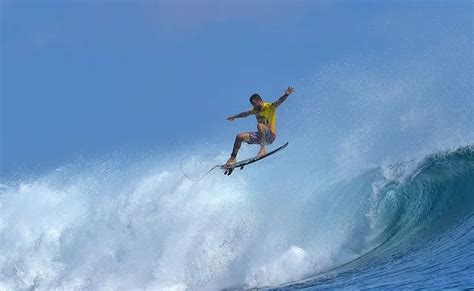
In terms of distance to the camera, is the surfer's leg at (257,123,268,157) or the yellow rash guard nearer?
the surfer's leg at (257,123,268,157)

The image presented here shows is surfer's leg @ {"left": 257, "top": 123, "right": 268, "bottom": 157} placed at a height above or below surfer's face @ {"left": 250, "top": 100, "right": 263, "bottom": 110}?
below

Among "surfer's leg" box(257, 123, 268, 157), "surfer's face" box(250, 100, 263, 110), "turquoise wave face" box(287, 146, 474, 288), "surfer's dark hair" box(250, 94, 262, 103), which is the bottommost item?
"turquoise wave face" box(287, 146, 474, 288)

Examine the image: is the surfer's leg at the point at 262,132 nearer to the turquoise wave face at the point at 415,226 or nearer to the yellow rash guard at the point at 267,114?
the yellow rash guard at the point at 267,114

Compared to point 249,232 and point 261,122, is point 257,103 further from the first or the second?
point 249,232

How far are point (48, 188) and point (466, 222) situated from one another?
1137 centimetres

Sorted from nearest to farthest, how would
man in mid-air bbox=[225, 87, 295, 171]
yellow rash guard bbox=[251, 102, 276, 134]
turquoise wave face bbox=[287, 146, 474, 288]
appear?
turquoise wave face bbox=[287, 146, 474, 288]
man in mid-air bbox=[225, 87, 295, 171]
yellow rash guard bbox=[251, 102, 276, 134]

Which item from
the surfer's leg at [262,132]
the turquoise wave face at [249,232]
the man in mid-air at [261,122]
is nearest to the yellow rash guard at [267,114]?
the man in mid-air at [261,122]

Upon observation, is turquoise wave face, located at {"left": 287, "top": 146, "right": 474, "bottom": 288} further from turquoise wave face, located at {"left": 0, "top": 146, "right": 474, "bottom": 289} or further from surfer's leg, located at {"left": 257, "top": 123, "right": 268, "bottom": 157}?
surfer's leg, located at {"left": 257, "top": 123, "right": 268, "bottom": 157}

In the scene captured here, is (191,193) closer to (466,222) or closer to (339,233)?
(339,233)

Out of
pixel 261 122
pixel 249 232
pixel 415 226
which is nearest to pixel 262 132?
pixel 261 122

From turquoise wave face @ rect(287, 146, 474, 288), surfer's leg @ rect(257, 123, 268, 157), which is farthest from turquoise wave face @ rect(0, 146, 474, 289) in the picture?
surfer's leg @ rect(257, 123, 268, 157)

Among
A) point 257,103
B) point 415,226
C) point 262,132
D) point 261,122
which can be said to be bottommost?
point 415,226

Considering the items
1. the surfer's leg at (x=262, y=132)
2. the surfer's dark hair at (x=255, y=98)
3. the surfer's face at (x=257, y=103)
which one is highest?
the surfer's dark hair at (x=255, y=98)

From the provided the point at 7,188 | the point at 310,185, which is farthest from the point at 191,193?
the point at 7,188
